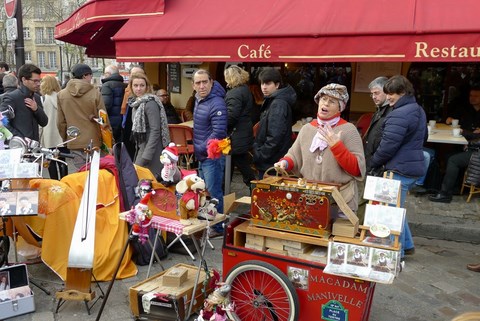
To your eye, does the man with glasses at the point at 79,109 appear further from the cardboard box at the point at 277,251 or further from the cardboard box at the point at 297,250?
the cardboard box at the point at 297,250

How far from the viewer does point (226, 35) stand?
219 inches

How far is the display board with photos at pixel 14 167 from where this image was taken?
11.3 ft

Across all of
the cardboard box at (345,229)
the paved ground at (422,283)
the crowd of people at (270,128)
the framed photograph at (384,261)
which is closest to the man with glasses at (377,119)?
the crowd of people at (270,128)

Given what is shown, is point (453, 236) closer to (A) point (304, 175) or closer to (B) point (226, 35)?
(A) point (304, 175)

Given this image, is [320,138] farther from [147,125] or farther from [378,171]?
[147,125]

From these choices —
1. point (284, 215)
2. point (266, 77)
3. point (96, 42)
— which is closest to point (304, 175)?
point (284, 215)

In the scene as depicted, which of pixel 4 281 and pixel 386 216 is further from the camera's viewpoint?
pixel 4 281

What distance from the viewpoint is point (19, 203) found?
11.0 ft

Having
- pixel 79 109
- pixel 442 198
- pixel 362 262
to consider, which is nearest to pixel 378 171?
pixel 362 262

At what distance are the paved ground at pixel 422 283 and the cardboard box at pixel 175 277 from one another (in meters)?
0.38

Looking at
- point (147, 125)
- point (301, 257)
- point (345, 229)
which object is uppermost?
point (147, 125)

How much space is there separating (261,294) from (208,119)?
85.1 inches

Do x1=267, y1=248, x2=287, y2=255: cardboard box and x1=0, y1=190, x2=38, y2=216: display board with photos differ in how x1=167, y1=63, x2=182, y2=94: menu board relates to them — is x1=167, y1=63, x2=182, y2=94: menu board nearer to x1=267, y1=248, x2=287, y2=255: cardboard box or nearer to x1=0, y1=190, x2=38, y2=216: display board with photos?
x1=0, y1=190, x2=38, y2=216: display board with photos

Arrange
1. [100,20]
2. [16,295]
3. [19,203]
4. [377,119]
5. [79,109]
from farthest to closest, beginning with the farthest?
1. [100,20]
2. [79,109]
3. [377,119]
4. [16,295]
5. [19,203]
